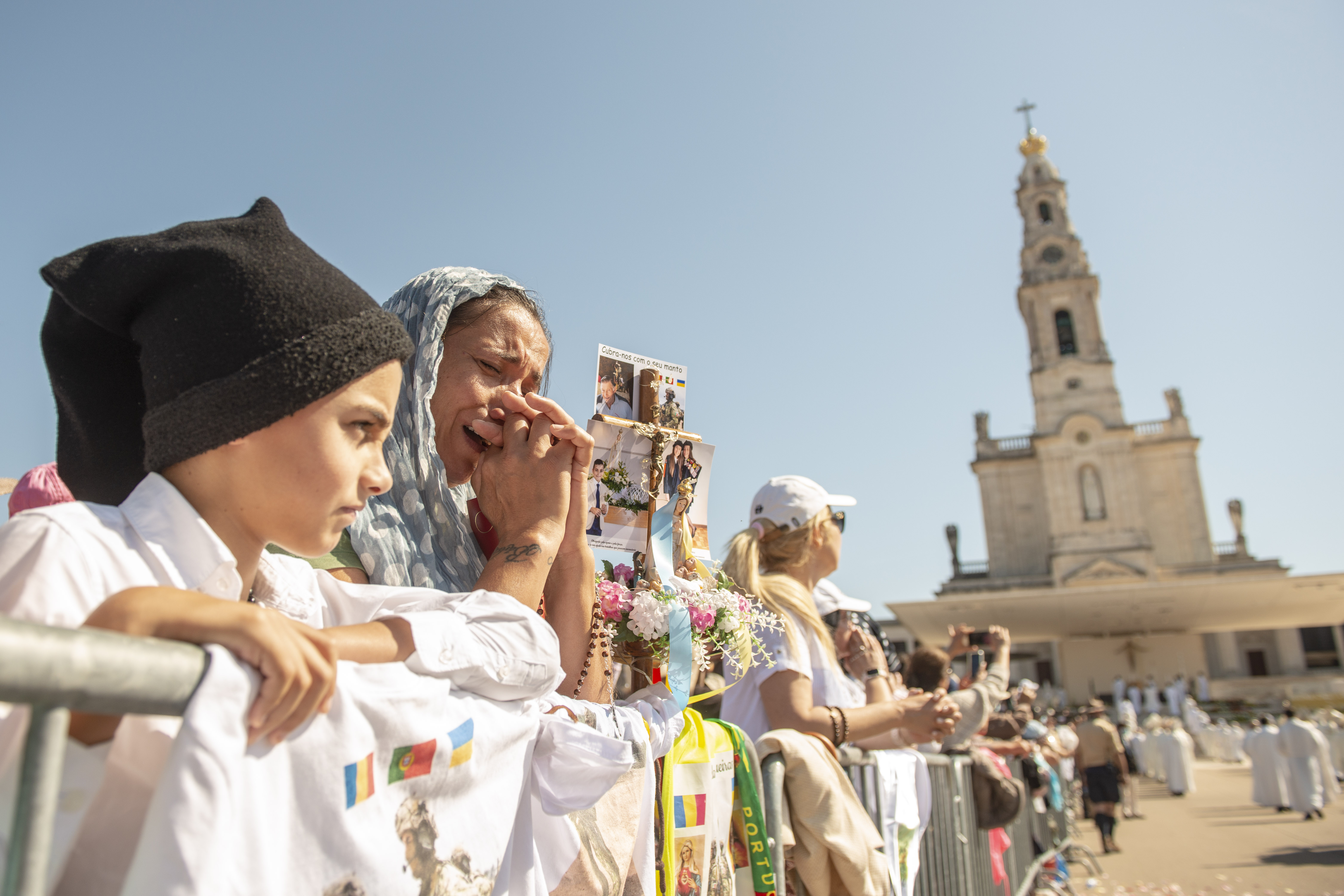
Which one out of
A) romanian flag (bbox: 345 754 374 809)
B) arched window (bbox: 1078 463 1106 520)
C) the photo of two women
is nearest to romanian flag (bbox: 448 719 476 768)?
romanian flag (bbox: 345 754 374 809)

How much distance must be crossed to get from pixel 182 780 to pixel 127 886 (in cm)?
9

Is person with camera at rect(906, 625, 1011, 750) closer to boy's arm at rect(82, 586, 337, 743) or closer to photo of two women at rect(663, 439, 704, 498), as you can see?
photo of two women at rect(663, 439, 704, 498)

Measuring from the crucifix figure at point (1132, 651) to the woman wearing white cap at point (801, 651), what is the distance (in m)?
42.0

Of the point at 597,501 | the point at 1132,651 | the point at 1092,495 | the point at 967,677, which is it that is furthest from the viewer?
the point at 1092,495

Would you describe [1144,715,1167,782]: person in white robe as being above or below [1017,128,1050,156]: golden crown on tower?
below

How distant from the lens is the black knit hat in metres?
0.93

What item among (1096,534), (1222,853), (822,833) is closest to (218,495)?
(822,833)

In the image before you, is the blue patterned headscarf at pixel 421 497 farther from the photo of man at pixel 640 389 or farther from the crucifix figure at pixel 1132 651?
the crucifix figure at pixel 1132 651

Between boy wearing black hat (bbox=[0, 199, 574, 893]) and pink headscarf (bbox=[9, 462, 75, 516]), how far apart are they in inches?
37.5

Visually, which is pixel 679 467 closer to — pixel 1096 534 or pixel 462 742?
pixel 462 742

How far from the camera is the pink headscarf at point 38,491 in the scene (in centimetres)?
190

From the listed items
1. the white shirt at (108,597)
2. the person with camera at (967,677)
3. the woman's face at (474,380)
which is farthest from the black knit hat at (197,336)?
the person with camera at (967,677)

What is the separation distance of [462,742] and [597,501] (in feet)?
3.15

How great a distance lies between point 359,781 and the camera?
87cm
